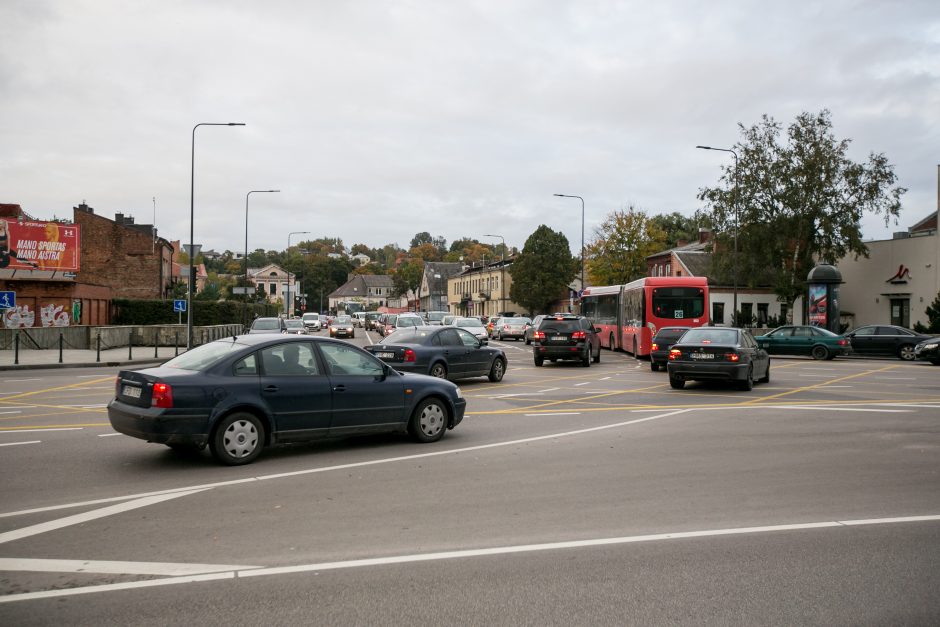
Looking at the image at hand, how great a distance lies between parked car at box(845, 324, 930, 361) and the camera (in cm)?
3253

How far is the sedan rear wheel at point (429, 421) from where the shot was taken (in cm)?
1027

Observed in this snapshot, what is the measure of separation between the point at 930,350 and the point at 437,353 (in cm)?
2131

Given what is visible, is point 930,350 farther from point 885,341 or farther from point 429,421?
point 429,421

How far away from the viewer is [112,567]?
512 centimetres

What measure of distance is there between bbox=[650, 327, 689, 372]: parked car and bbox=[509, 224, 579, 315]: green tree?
5830cm

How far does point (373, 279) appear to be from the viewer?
17150cm

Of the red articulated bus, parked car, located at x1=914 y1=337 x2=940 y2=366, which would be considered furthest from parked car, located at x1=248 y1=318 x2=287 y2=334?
parked car, located at x1=914 y1=337 x2=940 y2=366

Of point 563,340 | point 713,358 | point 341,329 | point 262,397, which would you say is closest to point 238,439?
point 262,397

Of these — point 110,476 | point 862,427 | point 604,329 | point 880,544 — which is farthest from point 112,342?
point 880,544

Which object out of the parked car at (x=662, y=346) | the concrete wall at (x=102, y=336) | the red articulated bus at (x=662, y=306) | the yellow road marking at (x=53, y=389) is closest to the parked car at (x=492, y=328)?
the concrete wall at (x=102, y=336)

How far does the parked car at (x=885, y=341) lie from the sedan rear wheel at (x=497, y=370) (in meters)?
20.4

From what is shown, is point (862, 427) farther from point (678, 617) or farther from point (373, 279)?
point (373, 279)

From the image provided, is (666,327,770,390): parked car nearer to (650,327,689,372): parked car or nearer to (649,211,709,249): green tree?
(650,327,689,372): parked car

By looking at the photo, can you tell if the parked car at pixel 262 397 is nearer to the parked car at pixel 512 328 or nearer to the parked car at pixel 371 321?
the parked car at pixel 512 328
